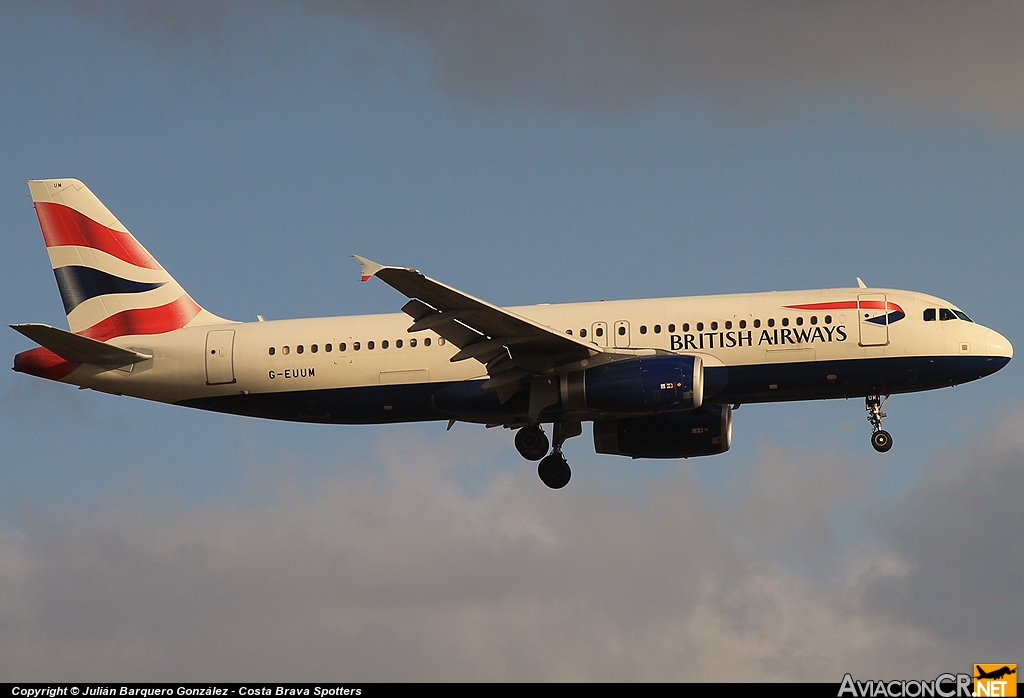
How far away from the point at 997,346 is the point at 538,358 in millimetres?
14066

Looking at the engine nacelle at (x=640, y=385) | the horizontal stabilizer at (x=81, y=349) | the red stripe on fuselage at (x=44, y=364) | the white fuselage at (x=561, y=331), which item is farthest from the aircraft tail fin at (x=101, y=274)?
the engine nacelle at (x=640, y=385)

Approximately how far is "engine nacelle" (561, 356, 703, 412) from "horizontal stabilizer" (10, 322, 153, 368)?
47.6 feet

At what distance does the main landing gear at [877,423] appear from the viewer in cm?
4550

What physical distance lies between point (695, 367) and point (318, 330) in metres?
12.4

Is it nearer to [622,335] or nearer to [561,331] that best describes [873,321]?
[622,335]

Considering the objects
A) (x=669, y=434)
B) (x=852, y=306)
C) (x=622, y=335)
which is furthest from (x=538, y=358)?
(x=852, y=306)

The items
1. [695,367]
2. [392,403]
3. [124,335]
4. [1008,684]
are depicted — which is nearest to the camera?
[1008,684]

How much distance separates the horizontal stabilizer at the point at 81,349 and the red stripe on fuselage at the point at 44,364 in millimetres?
283

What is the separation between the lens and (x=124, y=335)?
4962cm

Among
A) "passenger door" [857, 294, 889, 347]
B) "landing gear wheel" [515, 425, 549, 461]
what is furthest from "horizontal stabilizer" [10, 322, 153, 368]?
"passenger door" [857, 294, 889, 347]

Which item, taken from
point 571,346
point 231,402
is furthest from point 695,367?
point 231,402

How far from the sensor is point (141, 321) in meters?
49.7

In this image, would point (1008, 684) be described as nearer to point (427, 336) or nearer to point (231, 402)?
point (427, 336)

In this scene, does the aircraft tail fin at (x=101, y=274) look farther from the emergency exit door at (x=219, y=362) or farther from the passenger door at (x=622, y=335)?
the passenger door at (x=622, y=335)
